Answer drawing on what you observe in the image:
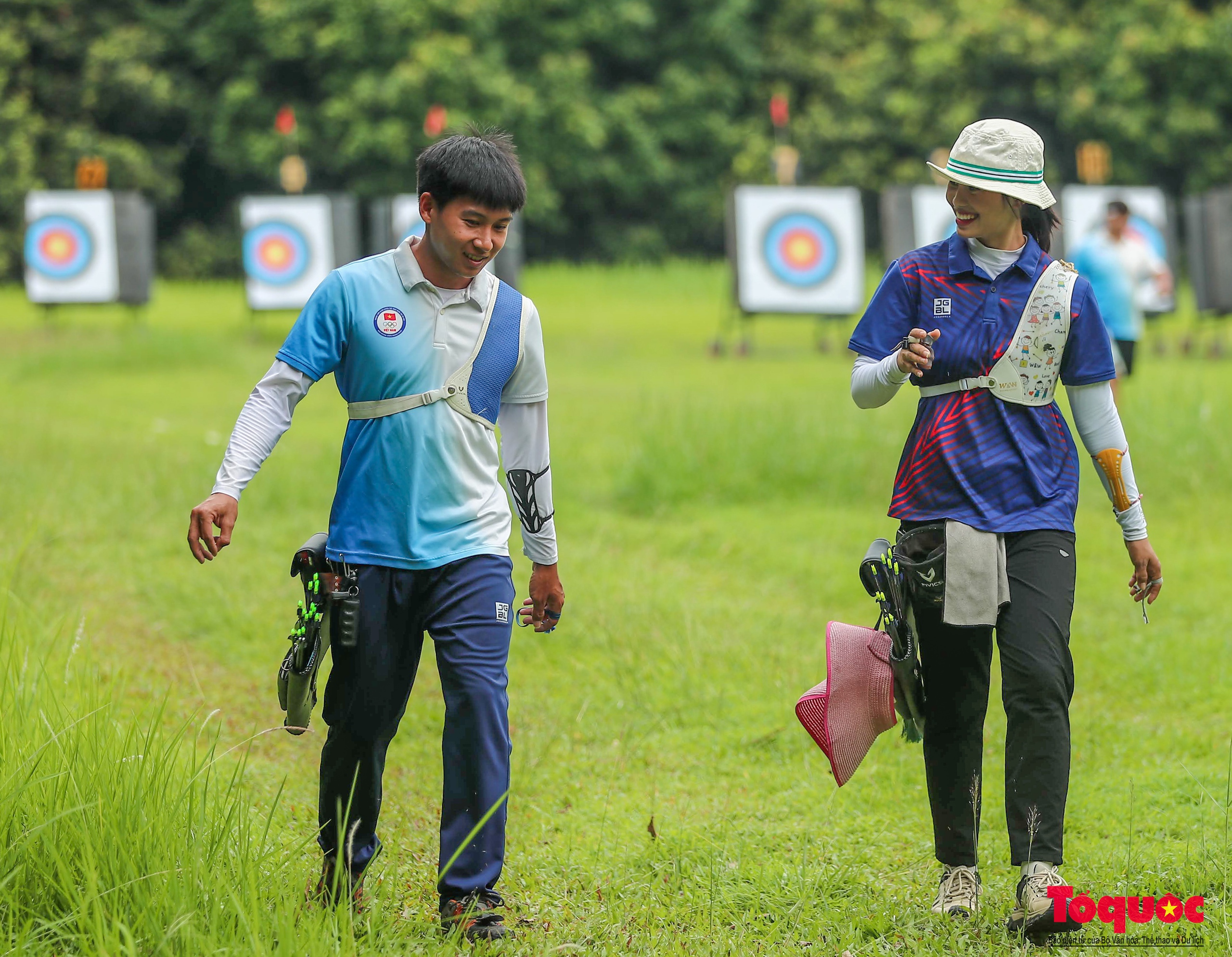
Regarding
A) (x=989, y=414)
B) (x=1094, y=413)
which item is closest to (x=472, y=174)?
(x=989, y=414)

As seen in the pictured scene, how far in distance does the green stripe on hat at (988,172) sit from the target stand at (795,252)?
13.1 meters

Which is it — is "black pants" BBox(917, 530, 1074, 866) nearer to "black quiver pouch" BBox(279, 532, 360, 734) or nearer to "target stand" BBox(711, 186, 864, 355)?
"black quiver pouch" BBox(279, 532, 360, 734)

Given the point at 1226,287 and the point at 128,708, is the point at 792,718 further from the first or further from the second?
the point at 1226,287

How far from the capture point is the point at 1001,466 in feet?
10.9

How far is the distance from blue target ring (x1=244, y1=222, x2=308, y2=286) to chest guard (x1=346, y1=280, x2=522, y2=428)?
1569 centimetres

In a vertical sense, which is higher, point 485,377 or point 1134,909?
point 485,377

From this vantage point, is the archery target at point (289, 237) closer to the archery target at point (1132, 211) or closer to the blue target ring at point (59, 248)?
the blue target ring at point (59, 248)

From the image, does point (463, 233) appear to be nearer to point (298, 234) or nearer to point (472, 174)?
point (472, 174)

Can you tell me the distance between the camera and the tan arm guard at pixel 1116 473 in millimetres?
3375

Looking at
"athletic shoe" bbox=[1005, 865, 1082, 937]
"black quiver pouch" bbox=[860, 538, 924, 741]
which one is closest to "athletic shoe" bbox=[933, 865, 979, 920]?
"athletic shoe" bbox=[1005, 865, 1082, 937]

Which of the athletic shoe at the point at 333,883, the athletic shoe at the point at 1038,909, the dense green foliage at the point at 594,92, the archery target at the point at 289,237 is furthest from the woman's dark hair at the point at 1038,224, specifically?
the dense green foliage at the point at 594,92

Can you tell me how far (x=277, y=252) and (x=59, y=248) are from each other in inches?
100

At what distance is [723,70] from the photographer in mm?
29422

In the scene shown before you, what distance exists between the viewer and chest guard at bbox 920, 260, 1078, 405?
10.9 feet
